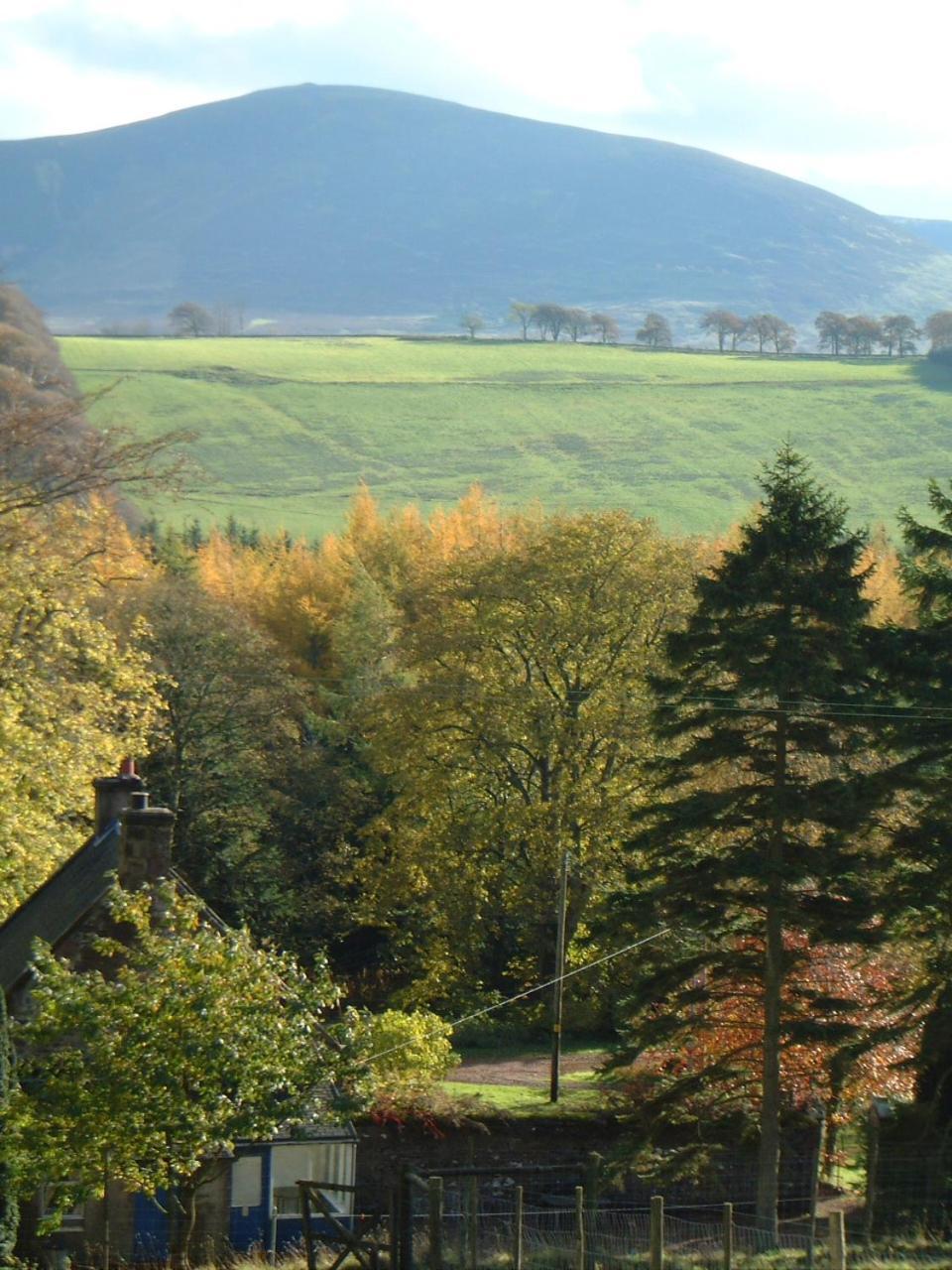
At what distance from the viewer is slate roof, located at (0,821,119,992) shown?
25484 mm

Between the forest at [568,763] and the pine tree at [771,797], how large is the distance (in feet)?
0.19

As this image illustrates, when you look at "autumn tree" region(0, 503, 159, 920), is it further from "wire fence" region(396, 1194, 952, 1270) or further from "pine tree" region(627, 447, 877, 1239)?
"wire fence" region(396, 1194, 952, 1270)

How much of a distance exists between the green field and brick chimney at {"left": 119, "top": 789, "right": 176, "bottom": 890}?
102445 mm

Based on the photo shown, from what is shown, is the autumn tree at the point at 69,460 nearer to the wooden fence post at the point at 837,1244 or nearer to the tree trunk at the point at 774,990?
the tree trunk at the point at 774,990

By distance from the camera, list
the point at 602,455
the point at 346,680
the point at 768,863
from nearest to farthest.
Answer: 1. the point at 768,863
2. the point at 346,680
3. the point at 602,455

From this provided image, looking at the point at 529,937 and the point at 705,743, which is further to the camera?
the point at 529,937

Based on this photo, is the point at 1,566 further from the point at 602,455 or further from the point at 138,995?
the point at 602,455

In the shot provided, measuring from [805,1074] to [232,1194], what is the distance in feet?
31.6

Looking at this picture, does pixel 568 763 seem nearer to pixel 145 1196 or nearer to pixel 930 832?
pixel 930 832

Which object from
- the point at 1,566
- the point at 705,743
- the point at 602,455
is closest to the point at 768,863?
the point at 705,743

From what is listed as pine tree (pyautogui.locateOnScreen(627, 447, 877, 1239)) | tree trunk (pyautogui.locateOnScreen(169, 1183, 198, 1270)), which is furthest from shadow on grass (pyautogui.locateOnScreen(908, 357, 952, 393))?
tree trunk (pyautogui.locateOnScreen(169, 1183, 198, 1270))

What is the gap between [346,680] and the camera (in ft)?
216

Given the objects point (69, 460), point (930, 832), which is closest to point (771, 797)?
point (930, 832)

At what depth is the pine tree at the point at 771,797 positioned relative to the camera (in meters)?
26.7
